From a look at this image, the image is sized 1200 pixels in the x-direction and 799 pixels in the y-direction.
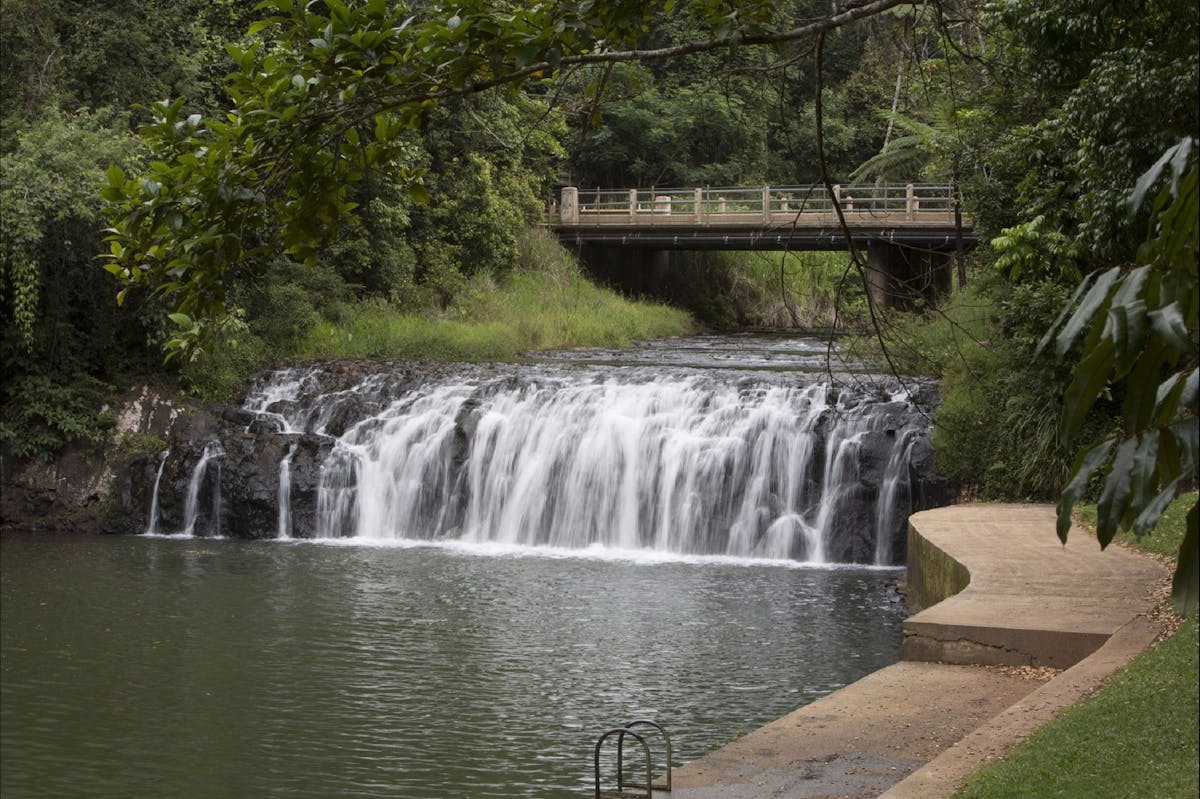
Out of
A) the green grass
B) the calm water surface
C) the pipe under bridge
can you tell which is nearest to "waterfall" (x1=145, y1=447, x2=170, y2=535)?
the calm water surface

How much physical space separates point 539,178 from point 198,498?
1717 cm

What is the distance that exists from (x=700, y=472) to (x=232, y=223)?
1444cm

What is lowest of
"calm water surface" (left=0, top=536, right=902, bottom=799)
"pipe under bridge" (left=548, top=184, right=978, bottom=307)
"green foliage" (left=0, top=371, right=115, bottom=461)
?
"calm water surface" (left=0, top=536, right=902, bottom=799)

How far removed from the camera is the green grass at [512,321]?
2761 centimetres

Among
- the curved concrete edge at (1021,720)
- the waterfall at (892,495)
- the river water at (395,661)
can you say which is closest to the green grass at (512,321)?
the river water at (395,661)

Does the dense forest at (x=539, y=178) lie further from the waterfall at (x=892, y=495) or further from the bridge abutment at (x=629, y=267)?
the bridge abutment at (x=629, y=267)

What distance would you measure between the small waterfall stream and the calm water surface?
1163mm

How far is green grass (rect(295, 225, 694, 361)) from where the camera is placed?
2761 centimetres

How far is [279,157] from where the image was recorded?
19.6ft

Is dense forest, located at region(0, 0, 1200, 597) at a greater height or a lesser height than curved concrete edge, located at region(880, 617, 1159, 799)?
greater

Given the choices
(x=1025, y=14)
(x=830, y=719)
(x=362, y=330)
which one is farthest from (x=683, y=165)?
(x=830, y=719)

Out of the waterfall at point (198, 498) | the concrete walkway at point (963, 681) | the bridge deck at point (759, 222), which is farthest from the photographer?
the bridge deck at point (759, 222)

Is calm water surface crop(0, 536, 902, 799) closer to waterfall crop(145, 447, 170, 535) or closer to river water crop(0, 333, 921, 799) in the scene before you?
river water crop(0, 333, 921, 799)

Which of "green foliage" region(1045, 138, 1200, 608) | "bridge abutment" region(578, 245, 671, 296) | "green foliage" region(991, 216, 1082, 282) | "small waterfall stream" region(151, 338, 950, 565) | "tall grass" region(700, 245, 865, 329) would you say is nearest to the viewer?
"green foliage" region(1045, 138, 1200, 608)
